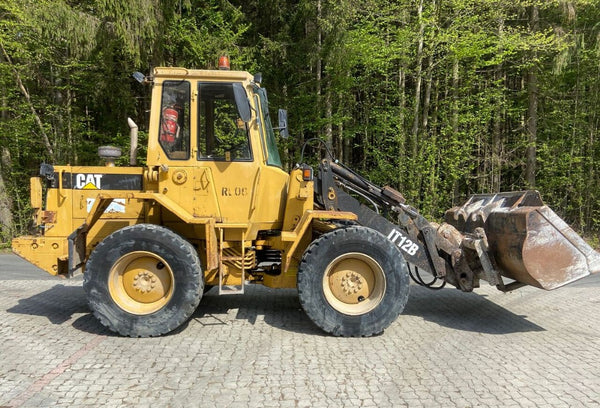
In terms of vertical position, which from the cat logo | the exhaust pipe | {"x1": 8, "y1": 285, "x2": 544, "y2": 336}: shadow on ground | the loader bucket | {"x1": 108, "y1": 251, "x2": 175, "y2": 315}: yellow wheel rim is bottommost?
{"x1": 8, "y1": 285, "x2": 544, "y2": 336}: shadow on ground

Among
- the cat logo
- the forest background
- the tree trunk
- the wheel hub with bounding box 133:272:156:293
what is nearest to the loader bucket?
the wheel hub with bounding box 133:272:156:293

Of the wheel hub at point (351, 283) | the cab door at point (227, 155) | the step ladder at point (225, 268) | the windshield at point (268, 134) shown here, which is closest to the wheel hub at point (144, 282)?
the step ladder at point (225, 268)

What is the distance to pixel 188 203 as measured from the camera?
16.2 feet

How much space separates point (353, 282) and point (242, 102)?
2432mm

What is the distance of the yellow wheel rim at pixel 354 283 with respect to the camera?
15.8 ft

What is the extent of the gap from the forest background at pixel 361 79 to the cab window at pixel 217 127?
6.93 metres

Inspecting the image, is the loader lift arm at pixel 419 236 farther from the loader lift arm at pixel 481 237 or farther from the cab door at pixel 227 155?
the cab door at pixel 227 155

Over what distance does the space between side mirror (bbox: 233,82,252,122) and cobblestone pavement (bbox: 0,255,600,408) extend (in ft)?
8.13

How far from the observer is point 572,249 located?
453 centimetres

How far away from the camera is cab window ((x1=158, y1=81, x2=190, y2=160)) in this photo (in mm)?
4953

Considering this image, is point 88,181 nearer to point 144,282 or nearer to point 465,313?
point 144,282

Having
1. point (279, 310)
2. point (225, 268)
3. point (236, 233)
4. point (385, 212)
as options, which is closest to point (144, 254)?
point (225, 268)

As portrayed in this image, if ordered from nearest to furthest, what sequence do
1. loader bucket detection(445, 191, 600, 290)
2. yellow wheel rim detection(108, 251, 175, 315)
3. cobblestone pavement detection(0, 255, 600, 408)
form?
cobblestone pavement detection(0, 255, 600, 408) < loader bucket detection(445, 191, 600, 290) < yellow wheel rim detection(108, 251, 175, 315)

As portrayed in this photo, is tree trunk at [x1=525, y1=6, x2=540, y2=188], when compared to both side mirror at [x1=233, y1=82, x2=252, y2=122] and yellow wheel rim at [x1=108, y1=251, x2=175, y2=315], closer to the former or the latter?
side mirror at [x1=233, y1=82, x2=252, y2=122]
